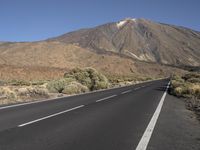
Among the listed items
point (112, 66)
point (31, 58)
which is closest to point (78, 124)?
point (31, 58)

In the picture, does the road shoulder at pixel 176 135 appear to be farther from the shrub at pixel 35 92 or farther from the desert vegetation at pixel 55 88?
the shrub at pixel 35 92

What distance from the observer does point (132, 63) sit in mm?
142125

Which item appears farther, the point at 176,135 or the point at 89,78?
the point at 89,78

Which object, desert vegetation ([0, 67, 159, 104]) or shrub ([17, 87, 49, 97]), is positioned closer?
desert vegetation ([0, 67, 159, 104])

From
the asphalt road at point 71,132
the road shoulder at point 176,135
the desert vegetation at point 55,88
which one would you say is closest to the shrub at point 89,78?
the desert vegetation at point 55,88

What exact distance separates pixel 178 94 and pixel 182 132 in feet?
67.2

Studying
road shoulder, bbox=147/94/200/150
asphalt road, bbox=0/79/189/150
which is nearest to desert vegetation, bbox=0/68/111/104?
asphalt road, bbox=0/79/189/150

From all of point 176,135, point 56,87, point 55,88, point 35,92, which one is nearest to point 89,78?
point 56,87

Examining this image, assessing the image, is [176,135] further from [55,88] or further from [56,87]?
[56,87]

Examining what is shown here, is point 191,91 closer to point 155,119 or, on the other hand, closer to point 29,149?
point 155,119

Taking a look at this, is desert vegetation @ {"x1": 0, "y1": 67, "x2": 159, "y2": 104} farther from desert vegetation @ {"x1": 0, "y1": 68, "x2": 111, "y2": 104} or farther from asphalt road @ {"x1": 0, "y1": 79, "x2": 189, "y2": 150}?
asphalt road @ {"x1": 0, "y1": 79, "x2": 189, "y2": 150}

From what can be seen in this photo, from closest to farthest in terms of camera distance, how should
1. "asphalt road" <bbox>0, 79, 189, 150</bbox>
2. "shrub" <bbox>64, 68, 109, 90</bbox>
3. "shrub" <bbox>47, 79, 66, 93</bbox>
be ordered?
"asphalt road" <bbox>0, 79, 189, 150</bbox> < "shrub" <bbox>47, 79, 66, 93</bbox> < "shrub" <bbox>64, 68, 109, 90</bbox>

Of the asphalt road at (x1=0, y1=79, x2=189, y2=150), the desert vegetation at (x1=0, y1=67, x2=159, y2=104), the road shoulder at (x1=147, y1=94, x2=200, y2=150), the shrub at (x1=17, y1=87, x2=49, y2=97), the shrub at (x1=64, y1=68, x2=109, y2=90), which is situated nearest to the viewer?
the asphalt road at (x1=0, y1=79, x2=189, y2=150)

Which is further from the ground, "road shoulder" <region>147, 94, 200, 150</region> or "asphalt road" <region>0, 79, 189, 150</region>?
"asphalt road" <region>0, 79, 189, 150</region>
